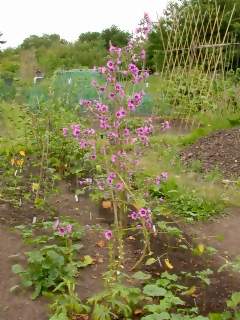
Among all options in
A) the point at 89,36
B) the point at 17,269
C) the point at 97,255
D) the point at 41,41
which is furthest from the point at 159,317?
the point at 89,36

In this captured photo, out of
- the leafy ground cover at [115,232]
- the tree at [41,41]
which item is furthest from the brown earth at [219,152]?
the tree at [41,41]

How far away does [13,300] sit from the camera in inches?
115

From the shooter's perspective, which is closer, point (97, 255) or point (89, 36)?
point (97, 255)

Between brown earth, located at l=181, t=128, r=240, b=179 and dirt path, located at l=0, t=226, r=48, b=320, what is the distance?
3.18 meters

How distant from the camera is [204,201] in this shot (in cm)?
476

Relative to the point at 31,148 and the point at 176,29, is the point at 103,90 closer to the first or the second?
the point at 31,148

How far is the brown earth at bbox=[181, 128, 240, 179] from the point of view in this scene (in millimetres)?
6360

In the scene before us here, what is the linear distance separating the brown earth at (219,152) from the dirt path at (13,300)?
3.18 meters

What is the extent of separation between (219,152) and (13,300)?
4.57 meters

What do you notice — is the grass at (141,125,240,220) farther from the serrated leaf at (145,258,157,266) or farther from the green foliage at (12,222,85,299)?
the green foliage at (12,222,85,299)

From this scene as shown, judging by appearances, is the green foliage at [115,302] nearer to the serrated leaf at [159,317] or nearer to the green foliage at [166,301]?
the green foliage at [166,301]

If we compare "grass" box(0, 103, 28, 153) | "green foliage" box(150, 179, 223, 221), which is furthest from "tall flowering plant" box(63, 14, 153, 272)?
"grass" box(0, 103, 28, 153)

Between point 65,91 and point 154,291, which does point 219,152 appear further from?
point 154,291

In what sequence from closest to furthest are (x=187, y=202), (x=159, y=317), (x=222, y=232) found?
1. (x=159, y=317)
2. (x=222, y=232)
3. (x=187, y=202)
